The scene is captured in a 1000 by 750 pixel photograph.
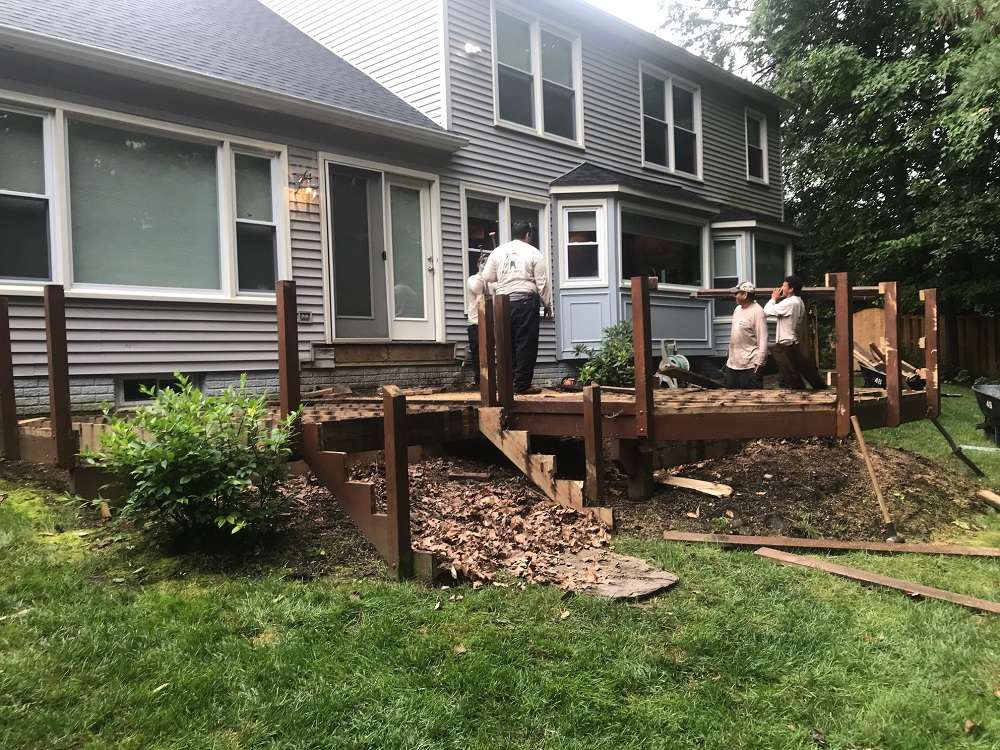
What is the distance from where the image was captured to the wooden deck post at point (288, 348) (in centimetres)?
409

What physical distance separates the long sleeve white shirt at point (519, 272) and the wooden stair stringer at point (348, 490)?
325 centimetres

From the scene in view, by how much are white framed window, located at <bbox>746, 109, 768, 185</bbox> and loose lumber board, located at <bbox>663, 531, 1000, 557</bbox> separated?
14.4 metres

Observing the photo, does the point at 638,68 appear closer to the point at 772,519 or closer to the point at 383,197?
the point at 383,197

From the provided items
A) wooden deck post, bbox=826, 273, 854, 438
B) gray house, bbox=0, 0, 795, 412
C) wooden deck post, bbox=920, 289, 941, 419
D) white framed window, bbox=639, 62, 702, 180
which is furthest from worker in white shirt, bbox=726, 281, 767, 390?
white framed window, bbox=639, 62, 702, 180

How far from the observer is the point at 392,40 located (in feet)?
38.5

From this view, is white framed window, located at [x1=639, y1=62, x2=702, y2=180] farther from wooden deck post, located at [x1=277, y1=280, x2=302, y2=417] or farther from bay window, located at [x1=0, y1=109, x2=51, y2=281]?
wooden deck post, located at [x1=277, y1=280, x2=302, y2=417]

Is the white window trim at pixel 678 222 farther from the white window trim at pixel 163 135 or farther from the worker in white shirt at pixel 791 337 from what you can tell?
the white window trim at pixel 163 135

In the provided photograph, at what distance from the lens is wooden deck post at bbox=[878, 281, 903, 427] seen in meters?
5.32

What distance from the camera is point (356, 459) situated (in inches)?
234

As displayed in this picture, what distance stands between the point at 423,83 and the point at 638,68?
5.11 metres

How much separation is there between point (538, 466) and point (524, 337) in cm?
227

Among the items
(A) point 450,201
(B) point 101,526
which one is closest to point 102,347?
(B) point 101,526

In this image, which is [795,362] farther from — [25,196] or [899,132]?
[899,132]

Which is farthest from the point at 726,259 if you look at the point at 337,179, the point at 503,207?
the point at 337,179
